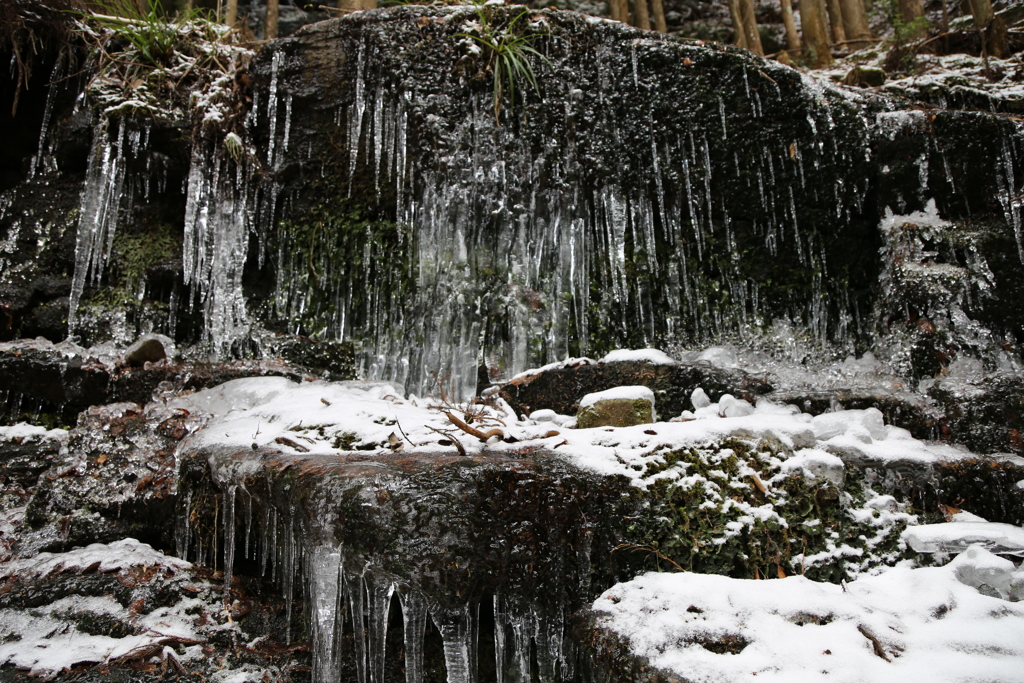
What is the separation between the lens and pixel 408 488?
2477 mm

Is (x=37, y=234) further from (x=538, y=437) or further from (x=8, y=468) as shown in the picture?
(x=538, y=437)

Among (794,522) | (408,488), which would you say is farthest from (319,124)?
(794,522)

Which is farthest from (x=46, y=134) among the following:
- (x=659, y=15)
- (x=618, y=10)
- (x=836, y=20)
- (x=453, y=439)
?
(x=836, y=20)

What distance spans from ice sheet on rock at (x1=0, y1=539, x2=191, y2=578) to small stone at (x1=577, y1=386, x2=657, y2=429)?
2489 millimetres

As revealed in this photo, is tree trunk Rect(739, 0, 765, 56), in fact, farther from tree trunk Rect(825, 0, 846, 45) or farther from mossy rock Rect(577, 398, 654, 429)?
mossy rock Rect(577, 398, 654, 429)

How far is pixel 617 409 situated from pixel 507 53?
12.9 ft

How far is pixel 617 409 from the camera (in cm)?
380

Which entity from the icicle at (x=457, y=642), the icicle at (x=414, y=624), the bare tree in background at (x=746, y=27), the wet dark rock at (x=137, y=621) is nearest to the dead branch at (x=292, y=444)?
the wet dark rock at (x=137, y=621)

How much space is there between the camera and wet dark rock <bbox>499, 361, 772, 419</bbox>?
15.2ft

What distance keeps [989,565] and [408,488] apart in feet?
7.51

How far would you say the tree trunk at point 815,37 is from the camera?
8492 millimetres

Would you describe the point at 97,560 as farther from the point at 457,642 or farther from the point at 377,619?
the point at 457,642

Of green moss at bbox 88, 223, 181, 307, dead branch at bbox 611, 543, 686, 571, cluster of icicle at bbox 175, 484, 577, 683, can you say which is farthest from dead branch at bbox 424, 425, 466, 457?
green moss at bbox 88, 223, 181, 307

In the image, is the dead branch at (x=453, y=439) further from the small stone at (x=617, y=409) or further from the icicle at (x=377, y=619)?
the small stone at (x=617, y=409)
